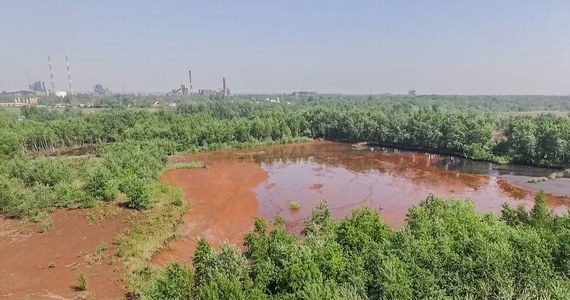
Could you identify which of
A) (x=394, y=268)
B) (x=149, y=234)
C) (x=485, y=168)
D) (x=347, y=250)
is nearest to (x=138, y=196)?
(x=149, y=234)

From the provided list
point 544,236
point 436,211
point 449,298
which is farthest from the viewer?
point 436,211

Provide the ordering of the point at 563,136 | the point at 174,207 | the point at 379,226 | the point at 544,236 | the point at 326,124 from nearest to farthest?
the point at 544,236
the point at 379,226
the point at 174,207
the point at 563,136
the point at 326,124

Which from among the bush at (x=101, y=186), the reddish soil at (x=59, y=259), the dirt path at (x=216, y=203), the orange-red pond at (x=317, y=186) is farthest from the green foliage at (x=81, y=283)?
the bush at (x=101, y=186)

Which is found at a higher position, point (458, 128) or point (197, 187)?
point (458, 128)

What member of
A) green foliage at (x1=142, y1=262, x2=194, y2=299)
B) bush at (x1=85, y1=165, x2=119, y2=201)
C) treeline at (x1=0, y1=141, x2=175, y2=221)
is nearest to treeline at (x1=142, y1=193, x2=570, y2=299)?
green foliage at (x1=142, y1=262, x2=194, y2=299)

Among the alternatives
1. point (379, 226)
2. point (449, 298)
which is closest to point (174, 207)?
point (379, 226)

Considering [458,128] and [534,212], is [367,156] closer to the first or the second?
[458,128]

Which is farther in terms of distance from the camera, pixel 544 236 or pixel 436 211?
pixel 436 211
